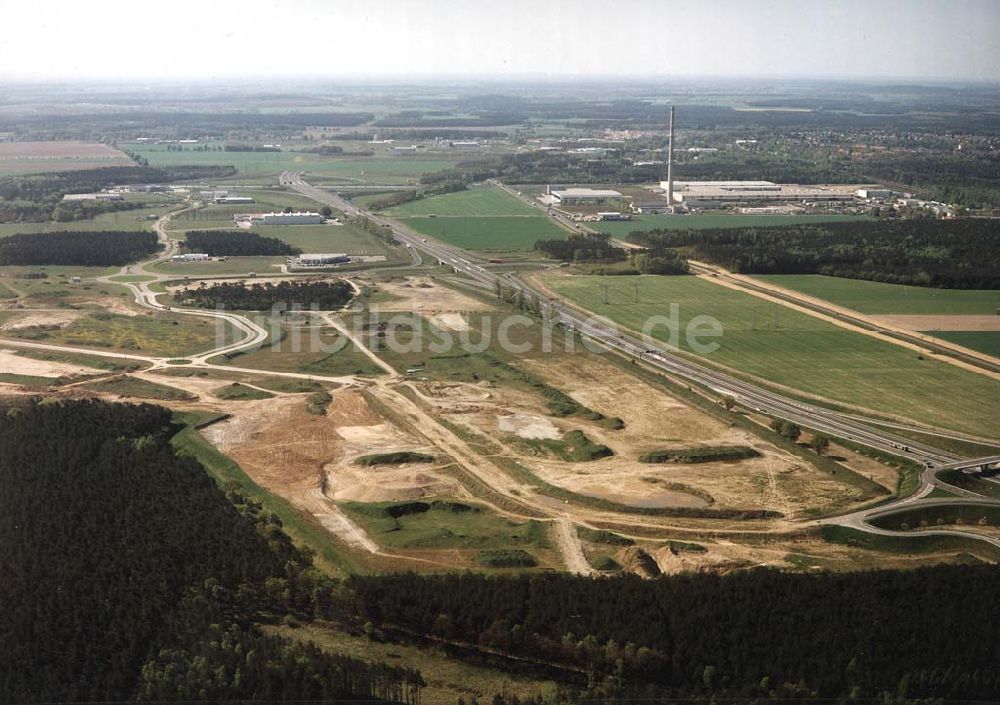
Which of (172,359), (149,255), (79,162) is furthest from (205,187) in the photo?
(172,359)

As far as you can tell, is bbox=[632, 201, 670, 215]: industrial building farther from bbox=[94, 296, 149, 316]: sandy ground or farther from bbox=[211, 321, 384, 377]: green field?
bbox=[211, 321, 384, 377]: green field

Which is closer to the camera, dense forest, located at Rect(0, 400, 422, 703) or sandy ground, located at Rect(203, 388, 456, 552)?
dense forest, located at Rect(0, 400, 422, 703)

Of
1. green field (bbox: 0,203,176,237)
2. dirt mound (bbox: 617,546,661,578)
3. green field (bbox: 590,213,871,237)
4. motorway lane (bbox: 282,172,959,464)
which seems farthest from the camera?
green field (bbox: 590,213,871,237)

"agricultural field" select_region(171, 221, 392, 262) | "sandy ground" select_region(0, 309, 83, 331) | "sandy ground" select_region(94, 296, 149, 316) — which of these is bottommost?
"sandy ground" select_region(0, 309, 83, 331)

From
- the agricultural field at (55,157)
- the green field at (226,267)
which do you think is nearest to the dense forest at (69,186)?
the agricultural field at (55,157)

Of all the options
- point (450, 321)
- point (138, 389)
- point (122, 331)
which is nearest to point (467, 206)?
point (450, 321)

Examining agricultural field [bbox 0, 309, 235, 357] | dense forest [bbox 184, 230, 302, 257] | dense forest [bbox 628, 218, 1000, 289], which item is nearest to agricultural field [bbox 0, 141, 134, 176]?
dense forest [bbox 184, 230, 302, 257]

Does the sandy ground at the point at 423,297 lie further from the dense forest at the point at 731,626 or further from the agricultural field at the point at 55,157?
the agricultural field at the point at 55,157
